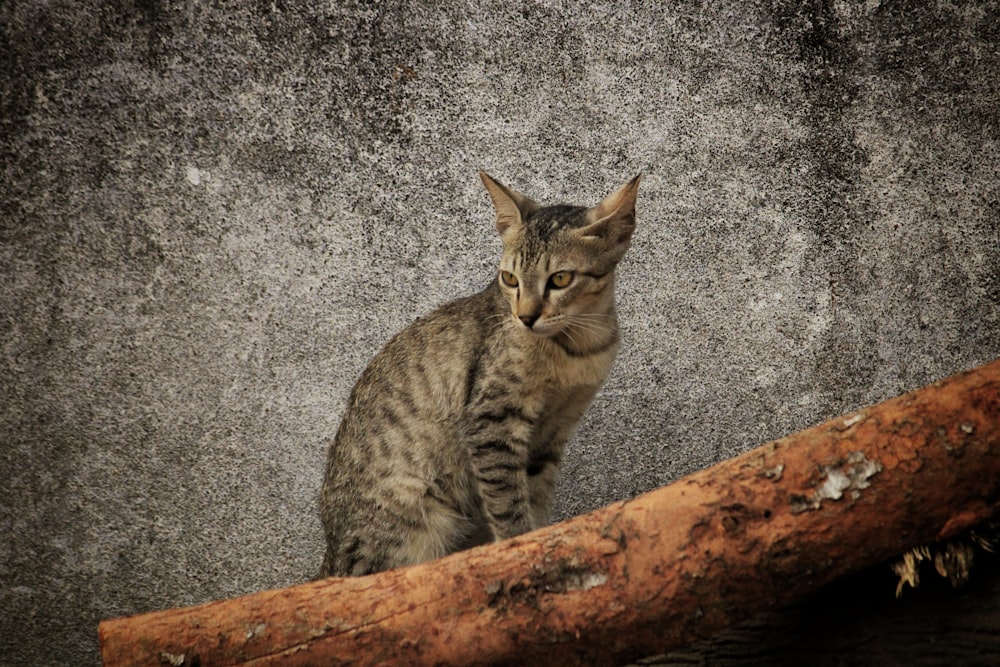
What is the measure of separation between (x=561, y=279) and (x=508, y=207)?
34 centimetres

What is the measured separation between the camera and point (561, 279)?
252 cm

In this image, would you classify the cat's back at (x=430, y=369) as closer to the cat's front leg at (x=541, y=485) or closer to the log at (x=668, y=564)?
the cat's front leg at (x=541, y=485)

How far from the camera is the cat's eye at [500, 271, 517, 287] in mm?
2584

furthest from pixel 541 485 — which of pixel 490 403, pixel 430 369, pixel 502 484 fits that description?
pixel 430 369

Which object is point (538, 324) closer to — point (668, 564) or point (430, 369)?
point (430, 369)

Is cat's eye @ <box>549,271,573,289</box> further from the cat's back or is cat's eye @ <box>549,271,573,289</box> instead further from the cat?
the cat's back

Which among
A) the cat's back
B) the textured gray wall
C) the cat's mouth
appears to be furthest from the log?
the textured gray wall

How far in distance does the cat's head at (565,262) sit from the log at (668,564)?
2.75 feet

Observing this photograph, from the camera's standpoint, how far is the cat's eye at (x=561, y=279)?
251 cm

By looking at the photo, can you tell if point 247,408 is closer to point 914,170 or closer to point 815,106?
point 815,106

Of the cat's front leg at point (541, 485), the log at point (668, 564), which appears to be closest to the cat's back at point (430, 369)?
the cat's front leg at point (541, 485)

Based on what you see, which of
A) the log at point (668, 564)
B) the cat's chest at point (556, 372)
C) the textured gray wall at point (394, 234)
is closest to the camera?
the log at point (668, 564)

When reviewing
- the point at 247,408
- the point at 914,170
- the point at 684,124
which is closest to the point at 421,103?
the point at 684,124

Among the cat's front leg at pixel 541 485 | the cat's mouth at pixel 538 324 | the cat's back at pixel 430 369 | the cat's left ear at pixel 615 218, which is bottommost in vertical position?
the cat's front leg at pixel 541 485
